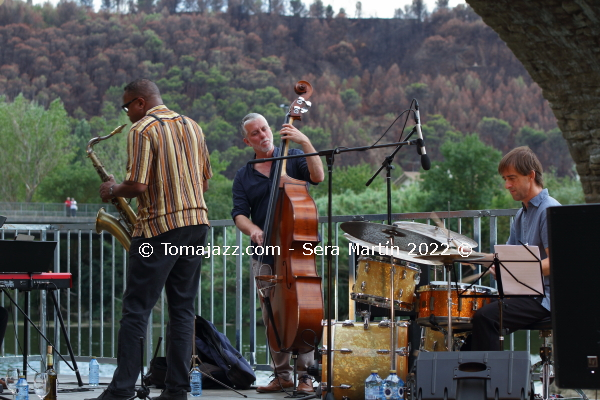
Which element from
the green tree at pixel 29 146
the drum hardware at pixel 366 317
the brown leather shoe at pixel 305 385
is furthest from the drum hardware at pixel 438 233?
Result: the green tree at pixel 29 146

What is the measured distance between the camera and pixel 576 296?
1.95 meters

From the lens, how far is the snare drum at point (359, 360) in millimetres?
4168

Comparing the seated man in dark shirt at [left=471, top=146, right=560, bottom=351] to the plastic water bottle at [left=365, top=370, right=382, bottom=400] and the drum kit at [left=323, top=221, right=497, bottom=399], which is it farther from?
the plastic water bottle at [left=365, top=370, right=382, bottom=400]

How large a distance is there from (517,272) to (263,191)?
1.73 meters

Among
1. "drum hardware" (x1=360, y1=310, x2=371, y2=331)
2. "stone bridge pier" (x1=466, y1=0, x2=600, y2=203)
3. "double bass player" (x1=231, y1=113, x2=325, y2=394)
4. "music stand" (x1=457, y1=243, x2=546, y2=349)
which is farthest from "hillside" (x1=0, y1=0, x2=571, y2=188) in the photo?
"music stand" (x1=457, y1=243, x2=546, y2=349)

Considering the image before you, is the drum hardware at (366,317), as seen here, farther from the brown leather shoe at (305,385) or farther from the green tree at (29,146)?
the green tree at (29,146)

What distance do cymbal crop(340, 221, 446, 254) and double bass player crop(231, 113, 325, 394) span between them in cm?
54

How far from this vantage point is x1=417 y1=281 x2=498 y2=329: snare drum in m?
4.06

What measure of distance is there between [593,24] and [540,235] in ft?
14.2

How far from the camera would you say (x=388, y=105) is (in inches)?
3883

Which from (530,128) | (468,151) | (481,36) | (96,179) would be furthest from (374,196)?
(481,36)

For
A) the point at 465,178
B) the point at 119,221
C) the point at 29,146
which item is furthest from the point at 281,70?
the point at 119,221

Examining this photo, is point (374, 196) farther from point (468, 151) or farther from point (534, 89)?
point (534, 89)

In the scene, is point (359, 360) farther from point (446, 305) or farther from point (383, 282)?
point (446, 305)
